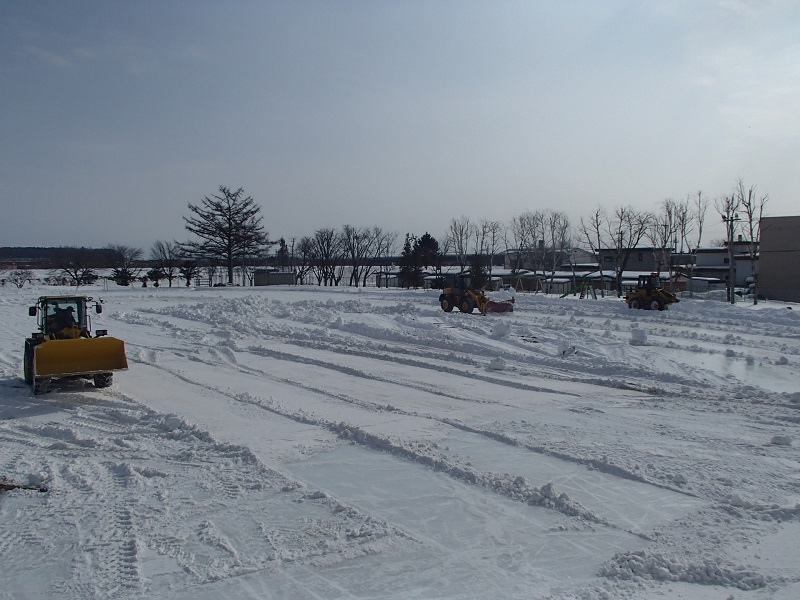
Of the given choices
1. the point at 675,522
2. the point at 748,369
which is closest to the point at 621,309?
the point at 748,369

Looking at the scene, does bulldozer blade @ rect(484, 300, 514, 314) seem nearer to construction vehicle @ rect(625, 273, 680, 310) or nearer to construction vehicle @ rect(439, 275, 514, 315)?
construction vehicle @ rect(439, 275, 514, 315)

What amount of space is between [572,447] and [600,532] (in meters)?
2.51

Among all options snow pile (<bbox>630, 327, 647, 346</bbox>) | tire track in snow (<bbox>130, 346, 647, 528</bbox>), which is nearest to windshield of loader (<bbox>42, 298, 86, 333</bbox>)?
tire track in snow (<bbox>130, 346, 647, 528</bbox>)

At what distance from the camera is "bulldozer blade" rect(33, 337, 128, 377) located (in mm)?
10930

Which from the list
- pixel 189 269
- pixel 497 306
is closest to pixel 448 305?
pixel 497 306

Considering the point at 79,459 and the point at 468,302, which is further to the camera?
the point at 468,302

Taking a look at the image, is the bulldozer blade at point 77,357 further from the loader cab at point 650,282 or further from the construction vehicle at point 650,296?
the loader cab at point 650,282

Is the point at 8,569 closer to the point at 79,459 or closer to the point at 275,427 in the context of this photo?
the point at 79,459

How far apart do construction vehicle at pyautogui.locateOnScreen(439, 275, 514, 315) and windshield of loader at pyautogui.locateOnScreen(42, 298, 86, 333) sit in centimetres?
1795

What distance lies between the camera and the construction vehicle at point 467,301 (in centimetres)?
2806

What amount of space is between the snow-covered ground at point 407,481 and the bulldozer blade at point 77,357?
0.54m

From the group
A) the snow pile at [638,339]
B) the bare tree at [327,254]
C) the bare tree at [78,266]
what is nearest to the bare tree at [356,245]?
the bare tree at [327,254]

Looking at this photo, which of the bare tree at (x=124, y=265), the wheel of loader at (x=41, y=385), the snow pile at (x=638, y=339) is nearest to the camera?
the wheel of loader at (x=41, y=385)

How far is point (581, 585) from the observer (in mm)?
4918
